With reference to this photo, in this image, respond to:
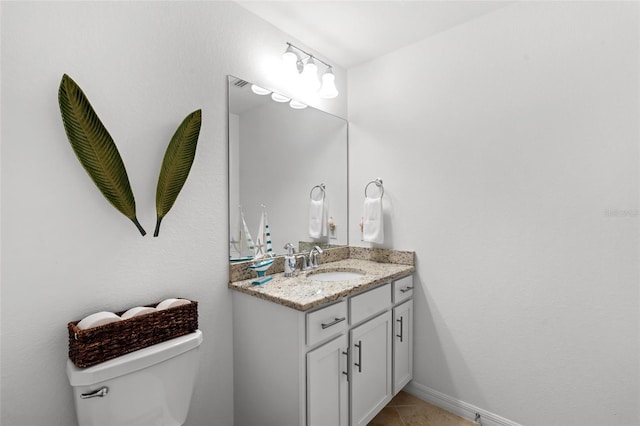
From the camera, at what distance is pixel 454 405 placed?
2006 mm

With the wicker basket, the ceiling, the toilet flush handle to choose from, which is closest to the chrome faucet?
the wicker basket

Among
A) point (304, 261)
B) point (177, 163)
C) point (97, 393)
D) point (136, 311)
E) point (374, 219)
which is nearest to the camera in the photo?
point (97, 393)

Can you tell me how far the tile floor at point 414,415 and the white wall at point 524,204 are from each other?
128 millimetres

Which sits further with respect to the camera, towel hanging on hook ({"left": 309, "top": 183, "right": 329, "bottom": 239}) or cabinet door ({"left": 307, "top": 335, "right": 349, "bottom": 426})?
towel hanging on hook ({"left": 309, "top": 183, "right": 329, "bottom": 239})

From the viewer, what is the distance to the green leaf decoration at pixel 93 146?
1147 mm

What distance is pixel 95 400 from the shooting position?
1.09 meters

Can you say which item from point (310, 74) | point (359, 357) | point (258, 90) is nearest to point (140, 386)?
point (359, 357)

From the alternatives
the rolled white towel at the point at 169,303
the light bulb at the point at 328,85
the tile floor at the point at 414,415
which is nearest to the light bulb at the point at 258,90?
the light bulb at the point at 328,85

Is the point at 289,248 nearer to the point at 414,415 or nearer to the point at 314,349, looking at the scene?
the point at 314,349

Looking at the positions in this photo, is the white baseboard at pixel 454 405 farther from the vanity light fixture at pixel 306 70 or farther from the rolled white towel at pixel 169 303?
Answer: the vanity light fixture at pixel 306 70

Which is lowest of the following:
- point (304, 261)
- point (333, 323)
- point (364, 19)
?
point (333, 323)

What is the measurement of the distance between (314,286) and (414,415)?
1.12 metres

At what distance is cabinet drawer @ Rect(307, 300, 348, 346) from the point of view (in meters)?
1.44

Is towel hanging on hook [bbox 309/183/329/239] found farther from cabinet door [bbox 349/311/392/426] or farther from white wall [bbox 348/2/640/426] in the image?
cabinet door [bbox 349/311/392/426]
